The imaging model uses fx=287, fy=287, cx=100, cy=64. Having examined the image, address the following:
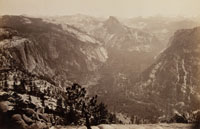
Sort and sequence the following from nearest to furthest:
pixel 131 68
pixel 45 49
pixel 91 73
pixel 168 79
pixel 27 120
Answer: pixel 27 120 < pixel 91 73 < pixel 45 49 < pixel 168 79 < pixel 131 68

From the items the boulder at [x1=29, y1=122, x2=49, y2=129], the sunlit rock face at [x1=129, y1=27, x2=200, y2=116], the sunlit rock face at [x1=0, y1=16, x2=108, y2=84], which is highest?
the sunlit rock face at [x1=0, y1=16, x2=108, y2=84]

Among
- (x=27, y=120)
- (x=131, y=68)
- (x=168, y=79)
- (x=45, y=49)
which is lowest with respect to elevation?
(x=168, y=79)

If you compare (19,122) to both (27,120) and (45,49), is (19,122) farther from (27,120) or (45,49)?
(45,49)

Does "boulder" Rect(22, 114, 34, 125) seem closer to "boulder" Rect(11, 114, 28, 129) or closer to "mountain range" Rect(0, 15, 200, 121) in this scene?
"boulder" Rect(11, 114, 28, 129)

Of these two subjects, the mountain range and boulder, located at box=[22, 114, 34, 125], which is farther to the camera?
the mountain range

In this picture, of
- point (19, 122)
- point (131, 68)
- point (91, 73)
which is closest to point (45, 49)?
point (91, 73)

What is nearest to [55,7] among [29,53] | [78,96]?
[78,96]

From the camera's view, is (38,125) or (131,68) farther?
(131,68)

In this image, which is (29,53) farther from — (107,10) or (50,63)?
(107,10)

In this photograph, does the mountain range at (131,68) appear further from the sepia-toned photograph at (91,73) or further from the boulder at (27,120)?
the boulder at (27,120)

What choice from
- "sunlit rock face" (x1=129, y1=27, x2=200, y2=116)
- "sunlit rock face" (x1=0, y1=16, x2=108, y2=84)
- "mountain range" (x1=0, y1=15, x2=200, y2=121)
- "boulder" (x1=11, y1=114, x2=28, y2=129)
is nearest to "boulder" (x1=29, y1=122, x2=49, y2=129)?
"boulder" (x1=11, y1=114, x2=28, y2=129)
